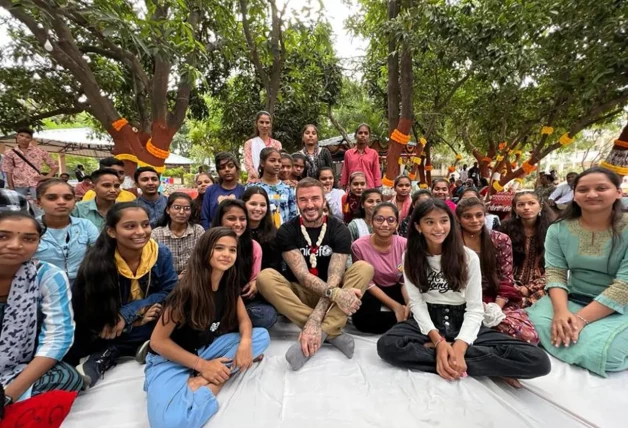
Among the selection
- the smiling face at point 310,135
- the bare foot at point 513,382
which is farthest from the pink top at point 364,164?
the bare foot at point 513,382

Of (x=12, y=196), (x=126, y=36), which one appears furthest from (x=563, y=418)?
(x=126, y=36)

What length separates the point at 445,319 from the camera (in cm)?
231

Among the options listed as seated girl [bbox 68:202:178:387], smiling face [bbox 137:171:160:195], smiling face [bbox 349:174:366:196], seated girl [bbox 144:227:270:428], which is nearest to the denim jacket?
seated girl [bbox 68:202:178:387]

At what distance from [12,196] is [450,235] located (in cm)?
318

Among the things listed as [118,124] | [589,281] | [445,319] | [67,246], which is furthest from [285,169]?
[589,281]

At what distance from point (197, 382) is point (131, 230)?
106 centimetres

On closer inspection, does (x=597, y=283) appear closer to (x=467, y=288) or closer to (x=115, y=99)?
(x=467, y=288)

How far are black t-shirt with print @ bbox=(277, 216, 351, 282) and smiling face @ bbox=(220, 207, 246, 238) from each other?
0.32m

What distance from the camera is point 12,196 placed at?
2.46 meters

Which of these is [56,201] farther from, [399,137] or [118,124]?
[399,137]

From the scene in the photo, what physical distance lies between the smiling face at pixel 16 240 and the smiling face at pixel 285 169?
8.54 feet

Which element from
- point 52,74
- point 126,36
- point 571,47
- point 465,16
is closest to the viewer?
point 126,36

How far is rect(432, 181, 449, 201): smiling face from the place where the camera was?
13.7 ft

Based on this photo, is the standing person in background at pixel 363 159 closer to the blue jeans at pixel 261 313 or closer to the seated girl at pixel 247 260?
the seated girl at pixel 247 260
